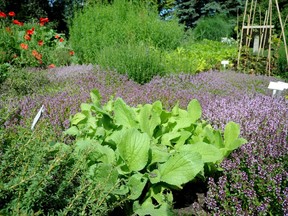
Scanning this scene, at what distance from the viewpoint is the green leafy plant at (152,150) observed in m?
1.75

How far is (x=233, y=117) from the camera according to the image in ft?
9.12

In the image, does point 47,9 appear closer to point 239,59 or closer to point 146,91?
point 239,59

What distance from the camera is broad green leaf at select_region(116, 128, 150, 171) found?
5.94 feet

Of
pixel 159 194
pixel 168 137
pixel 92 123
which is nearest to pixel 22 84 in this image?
pixel 92 123

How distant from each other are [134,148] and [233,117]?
1256 mm

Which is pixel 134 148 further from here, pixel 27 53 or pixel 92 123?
pixel 27 53

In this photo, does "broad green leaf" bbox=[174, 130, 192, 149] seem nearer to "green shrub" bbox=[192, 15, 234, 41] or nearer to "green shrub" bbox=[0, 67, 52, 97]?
"green shrub" bbox=[0, 67, 52, 97]

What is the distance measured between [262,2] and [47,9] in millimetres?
11927

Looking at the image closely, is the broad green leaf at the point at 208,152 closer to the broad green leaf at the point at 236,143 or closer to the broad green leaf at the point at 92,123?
the broad green leaf at the point at 236,143

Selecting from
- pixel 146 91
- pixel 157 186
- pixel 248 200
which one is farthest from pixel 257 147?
pixel 146 91

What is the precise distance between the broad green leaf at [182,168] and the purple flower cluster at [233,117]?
111mm

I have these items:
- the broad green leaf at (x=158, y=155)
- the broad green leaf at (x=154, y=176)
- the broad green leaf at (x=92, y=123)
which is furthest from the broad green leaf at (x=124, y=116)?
the broad green leaf at (x=154, y=176)

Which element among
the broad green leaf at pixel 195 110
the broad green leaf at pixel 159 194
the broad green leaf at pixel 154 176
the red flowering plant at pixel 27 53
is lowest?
the red flowering plant at pixel 27 53

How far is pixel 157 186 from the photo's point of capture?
74.4 inches
